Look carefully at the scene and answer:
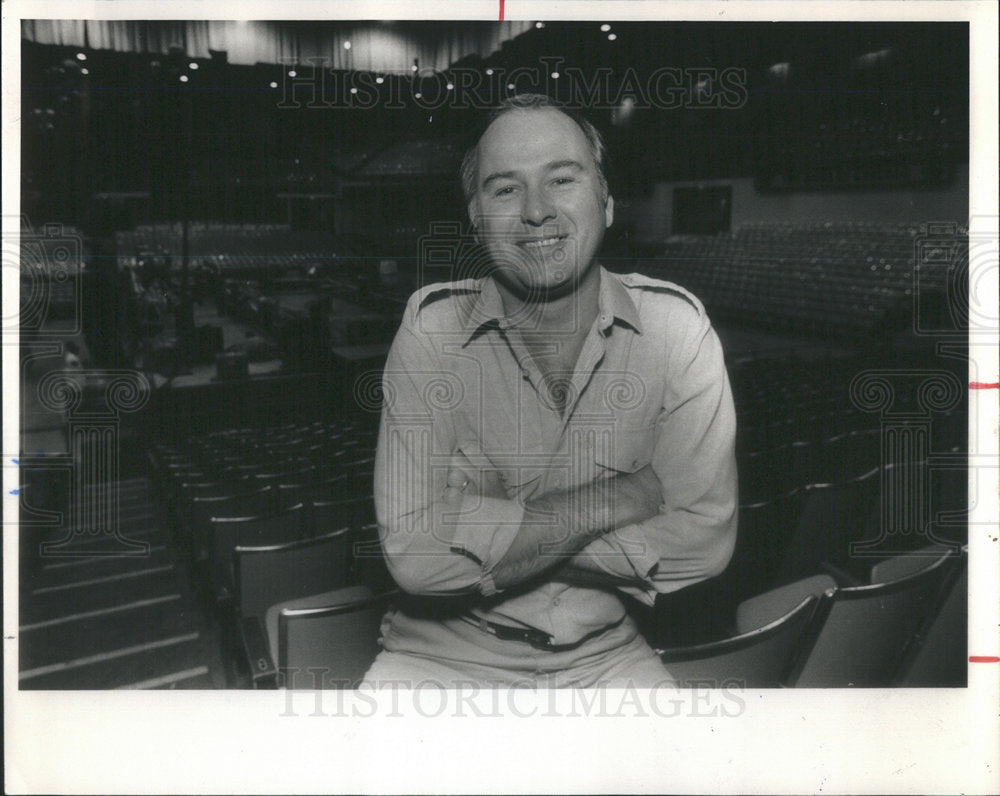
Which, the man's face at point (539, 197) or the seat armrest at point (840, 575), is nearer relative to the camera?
the man's face at point (539, 197)

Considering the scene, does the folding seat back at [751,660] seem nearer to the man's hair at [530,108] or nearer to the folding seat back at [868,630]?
the folding seat back at [868,630]

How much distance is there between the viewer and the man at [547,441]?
223 cm

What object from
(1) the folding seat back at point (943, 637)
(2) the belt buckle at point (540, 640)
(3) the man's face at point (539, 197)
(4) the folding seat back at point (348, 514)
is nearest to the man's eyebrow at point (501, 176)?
(3) the man's face at point (539, 197)

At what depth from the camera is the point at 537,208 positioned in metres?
2.18

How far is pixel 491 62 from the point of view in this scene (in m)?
2.20

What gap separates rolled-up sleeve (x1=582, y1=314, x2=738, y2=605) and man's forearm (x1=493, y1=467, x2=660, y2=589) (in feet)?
0.10

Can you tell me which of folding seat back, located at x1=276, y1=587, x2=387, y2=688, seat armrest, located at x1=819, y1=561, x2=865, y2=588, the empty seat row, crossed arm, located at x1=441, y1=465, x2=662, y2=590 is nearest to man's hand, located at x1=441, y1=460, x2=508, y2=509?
crossed arm, located at x1=441, y1=465, x2=662, y2=590

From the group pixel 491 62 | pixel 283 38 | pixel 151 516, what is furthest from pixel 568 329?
pixel 151 516

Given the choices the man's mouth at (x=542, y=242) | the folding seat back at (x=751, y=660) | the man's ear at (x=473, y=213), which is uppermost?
the man's ear at (x=473, y=213)

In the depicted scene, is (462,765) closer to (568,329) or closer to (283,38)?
(568,329)

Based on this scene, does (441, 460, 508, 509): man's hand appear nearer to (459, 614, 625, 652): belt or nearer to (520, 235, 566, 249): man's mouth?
(459, 614, 625, 652): belt

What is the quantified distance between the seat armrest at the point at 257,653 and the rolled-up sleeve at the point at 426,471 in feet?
1.40

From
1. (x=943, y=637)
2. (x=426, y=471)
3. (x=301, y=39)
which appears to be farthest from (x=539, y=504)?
(x=301, y=39)

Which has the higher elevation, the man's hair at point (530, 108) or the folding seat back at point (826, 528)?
the man's hair at point (530, 108)
